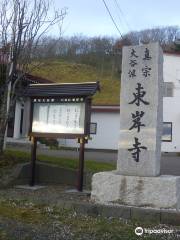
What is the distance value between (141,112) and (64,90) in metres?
3.10

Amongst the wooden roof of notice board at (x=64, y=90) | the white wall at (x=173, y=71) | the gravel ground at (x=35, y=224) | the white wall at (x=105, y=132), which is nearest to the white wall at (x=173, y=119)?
the white wall at (x=173, y=71)

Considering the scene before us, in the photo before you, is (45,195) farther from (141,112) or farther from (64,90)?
(141,112)

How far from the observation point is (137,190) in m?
8.44

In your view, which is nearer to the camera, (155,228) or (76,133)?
(155,228)

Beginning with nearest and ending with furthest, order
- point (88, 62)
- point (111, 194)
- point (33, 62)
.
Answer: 1. point (111, 194)
2. point (33, 62)
3. point (88, 62)

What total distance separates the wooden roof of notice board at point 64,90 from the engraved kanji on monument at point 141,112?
6.38 feet

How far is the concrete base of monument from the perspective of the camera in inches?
322

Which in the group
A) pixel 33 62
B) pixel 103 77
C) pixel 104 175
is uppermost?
pixel 103 77

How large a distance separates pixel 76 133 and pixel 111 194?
2.75 m

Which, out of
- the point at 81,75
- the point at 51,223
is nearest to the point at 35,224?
the point at 51,223

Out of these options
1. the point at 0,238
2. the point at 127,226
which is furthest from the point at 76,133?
the point at 0,238

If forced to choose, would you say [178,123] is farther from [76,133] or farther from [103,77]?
[103,77]

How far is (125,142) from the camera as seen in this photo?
8.95 meters

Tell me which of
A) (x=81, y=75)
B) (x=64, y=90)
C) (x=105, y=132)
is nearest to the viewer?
(x=64, y=90)
